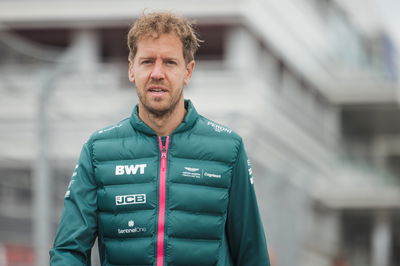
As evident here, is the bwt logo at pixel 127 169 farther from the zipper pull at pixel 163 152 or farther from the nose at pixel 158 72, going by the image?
the nose at pixel 158 72

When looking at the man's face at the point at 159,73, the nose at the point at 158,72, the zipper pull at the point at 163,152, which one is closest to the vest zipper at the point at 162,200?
the zipper pull at the point at 163,152

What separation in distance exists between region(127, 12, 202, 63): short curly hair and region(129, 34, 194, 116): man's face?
2 centimetres

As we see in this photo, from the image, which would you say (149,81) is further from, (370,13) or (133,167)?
(370,13)

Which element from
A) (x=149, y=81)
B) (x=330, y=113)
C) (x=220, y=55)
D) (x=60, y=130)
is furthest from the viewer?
(x=330, y=113)

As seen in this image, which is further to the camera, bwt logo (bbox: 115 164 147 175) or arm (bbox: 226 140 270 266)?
arm (bbox: 226 140 270 266)

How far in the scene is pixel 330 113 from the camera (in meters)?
48.0

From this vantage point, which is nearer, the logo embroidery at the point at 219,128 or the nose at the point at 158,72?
the nose at the point at 158,72

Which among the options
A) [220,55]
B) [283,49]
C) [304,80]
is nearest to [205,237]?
[220,55]

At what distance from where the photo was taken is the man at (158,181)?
5.14m

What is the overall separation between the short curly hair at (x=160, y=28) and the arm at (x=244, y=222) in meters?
0.43

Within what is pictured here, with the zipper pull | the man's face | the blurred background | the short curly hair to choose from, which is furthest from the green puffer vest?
the blurred background

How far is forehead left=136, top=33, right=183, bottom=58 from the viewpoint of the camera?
5.15 metres

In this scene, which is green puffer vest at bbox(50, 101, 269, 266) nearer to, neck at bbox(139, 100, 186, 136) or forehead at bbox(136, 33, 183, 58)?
neck at bbox(139, 100, 186, 136)

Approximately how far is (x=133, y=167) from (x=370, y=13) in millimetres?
53040
